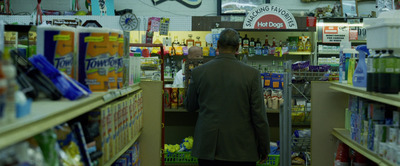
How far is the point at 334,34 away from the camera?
27.0ft

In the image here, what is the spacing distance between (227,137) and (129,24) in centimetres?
608

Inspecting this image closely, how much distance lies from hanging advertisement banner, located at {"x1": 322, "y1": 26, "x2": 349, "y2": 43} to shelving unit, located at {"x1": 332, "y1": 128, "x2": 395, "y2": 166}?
5.25m

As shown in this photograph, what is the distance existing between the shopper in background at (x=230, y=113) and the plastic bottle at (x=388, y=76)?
864mm

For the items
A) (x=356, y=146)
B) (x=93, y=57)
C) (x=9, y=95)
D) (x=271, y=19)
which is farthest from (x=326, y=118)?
(x=271, y=19)

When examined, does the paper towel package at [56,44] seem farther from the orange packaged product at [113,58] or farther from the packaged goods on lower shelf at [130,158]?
the packaged goods on lower shelf at [130,158]

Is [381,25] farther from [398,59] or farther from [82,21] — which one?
[82,21]

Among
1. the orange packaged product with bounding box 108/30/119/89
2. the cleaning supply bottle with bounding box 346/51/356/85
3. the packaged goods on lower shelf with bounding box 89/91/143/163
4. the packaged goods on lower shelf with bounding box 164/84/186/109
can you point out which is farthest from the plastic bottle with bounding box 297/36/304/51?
the orange packaged product with bounding box 108/30/119/89

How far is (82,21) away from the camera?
8.46 m

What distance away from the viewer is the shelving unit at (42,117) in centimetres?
92

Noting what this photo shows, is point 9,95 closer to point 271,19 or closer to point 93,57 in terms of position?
point 93,57

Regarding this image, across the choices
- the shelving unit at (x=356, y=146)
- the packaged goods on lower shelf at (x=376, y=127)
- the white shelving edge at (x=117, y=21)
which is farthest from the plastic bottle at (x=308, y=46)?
the packaged goods on lower shelf at (x=376, y=127)

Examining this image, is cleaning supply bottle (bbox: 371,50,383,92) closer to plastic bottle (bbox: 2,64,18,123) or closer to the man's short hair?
the man's short hair

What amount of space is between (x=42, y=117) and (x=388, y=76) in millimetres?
1831

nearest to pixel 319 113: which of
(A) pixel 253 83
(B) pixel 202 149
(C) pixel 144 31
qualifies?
(A) pixel 253 83
